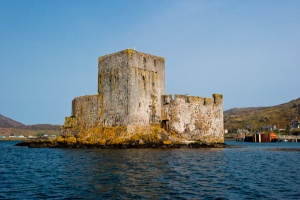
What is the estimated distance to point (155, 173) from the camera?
1365 cm

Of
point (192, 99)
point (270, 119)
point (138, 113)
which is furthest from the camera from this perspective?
point (270, 119)

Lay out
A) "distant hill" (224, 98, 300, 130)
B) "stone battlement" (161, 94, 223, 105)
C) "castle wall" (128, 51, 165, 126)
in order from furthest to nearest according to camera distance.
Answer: "distant hill" (224, 98, 300, 130), "stone battlement" (161, 94, 223, 105), "castle wall" (128, 51, 165, 126)

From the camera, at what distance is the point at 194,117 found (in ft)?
104

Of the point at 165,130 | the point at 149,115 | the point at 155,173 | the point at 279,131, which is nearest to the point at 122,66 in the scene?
the point at 149,115

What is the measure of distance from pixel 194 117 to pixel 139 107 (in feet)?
18.4

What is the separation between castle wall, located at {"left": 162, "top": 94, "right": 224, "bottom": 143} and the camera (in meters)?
30.9

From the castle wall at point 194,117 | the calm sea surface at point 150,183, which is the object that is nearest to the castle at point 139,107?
the castle wall at point 194,117

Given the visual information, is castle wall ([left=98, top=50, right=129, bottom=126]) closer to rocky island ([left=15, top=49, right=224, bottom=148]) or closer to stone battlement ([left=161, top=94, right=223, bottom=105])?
rocky island ([left=15, top=49, right=224, bottom=148])

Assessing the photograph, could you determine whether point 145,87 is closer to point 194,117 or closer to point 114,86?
point 114,86

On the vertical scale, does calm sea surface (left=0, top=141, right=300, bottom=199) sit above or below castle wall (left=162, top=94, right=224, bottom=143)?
below

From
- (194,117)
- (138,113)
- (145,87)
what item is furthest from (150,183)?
(194,117)

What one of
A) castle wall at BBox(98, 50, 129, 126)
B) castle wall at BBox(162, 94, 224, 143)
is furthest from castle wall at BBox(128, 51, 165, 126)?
castle wall at BBox(162, 94, 224, 143)

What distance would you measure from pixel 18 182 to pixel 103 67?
19.7m

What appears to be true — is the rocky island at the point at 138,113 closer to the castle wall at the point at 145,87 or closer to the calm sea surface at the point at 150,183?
the castle wall at the point at 145,87
